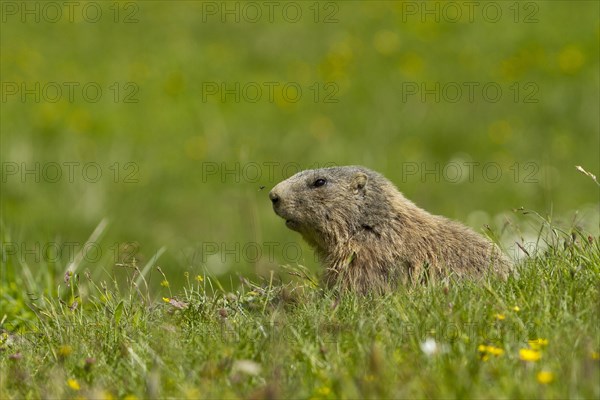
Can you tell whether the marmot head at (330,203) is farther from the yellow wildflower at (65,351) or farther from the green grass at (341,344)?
the yellow wildflower at (65,351)

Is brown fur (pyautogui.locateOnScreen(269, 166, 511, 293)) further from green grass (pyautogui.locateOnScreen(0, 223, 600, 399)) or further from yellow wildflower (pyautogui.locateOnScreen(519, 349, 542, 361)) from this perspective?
yellow wildflower (pyautogui.locateOnScreen(519, 349, 542, 361))

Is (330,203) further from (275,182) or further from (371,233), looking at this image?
(275,182)

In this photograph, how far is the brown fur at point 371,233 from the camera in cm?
667

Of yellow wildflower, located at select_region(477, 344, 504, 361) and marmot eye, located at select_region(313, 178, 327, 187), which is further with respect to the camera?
marmot eye, located at select_region(313, 178, 327, 187)

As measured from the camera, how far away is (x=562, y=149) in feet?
53.9

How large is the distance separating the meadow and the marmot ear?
2.68ft

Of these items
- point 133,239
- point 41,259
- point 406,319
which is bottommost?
point 133,239

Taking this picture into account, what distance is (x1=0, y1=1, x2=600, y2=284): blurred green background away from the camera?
595 inches

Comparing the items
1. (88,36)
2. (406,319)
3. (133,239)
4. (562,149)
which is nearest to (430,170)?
(562,149)

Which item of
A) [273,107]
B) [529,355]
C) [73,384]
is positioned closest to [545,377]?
[529,355]

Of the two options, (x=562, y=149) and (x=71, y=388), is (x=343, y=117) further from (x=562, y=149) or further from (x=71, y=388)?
Result: (x=71, y=388)

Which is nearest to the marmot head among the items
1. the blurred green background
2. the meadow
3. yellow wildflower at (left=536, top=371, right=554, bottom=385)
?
the meadow

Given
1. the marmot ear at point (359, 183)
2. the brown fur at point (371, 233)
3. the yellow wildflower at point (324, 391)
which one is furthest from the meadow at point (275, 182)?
the marmot ear at point (359, 183)

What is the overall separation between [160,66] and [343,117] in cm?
382
